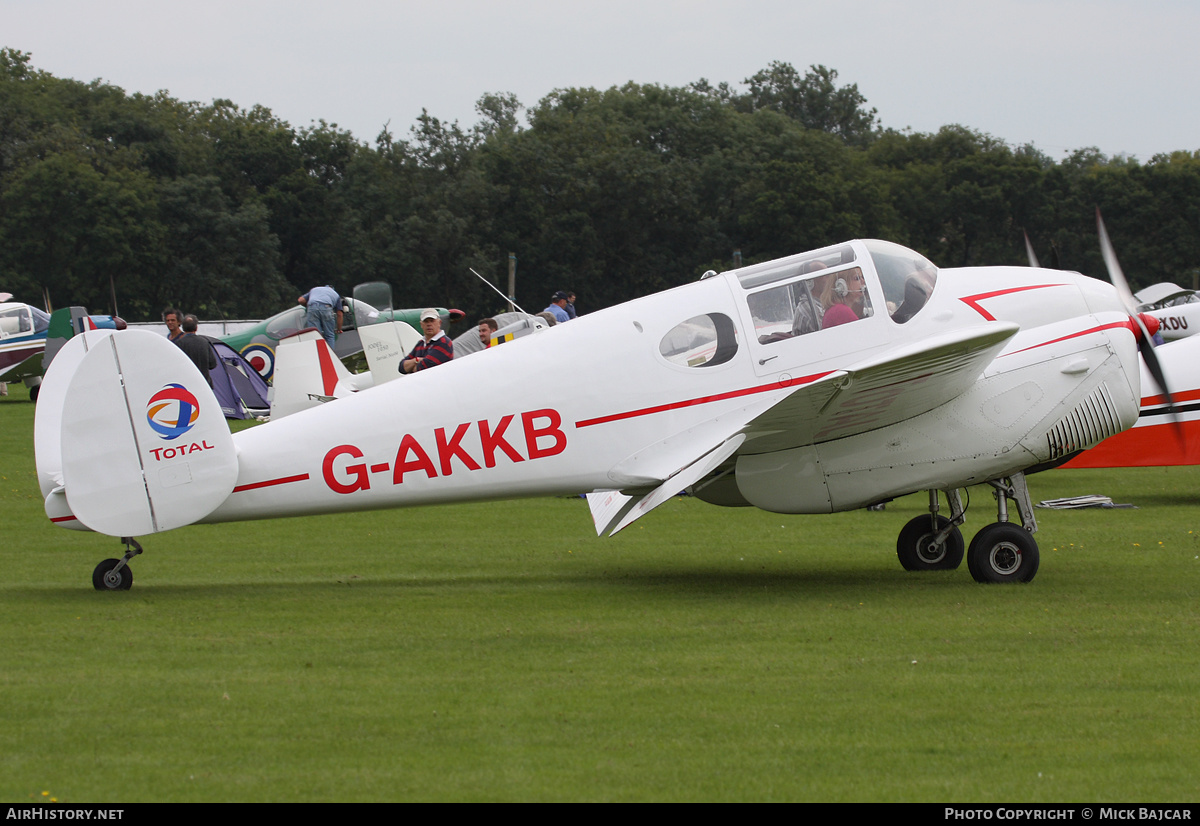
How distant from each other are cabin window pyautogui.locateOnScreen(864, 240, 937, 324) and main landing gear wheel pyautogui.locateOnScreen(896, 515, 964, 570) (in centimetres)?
188

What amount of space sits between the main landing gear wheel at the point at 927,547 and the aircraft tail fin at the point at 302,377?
8.80 meters

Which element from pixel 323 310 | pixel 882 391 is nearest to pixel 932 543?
pixel 882 391

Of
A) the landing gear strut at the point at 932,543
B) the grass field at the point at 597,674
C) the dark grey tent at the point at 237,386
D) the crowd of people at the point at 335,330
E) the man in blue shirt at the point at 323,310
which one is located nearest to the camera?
the grass field at the point at 597,674

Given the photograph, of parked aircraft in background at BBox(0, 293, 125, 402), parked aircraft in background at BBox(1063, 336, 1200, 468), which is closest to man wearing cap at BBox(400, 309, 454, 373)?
parked aircraft in background at BBox(1063, 336, 1200, 468)

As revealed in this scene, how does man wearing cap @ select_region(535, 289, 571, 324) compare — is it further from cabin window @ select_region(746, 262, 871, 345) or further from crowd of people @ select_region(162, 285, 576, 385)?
cabin window @ select_region(746, 262, 871, 345)

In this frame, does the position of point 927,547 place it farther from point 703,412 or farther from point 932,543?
point 703,412

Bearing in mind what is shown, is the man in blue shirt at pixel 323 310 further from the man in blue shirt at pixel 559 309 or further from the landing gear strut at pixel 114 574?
the landing gear strut at pixel 114 574

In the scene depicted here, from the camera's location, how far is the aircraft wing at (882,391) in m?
7.69

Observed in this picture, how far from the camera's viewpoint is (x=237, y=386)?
2511 centimetres

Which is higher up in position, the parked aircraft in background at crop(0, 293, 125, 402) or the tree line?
the tree line

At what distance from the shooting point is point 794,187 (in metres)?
73.3

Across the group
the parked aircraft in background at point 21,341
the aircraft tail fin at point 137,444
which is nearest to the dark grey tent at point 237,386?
the parked aircraft in background at point 21,341

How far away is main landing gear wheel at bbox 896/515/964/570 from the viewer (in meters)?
9.80
